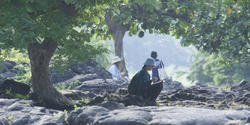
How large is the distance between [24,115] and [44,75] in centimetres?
295

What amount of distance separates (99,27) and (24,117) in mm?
8971

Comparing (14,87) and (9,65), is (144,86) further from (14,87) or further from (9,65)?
(9,65)

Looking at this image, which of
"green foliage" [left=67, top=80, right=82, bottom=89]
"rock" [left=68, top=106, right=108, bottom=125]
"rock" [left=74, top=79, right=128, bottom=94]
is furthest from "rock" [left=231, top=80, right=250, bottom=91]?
"rock" [left=68, top=106, right=108, bottom=125]

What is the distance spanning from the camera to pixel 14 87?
1310cm

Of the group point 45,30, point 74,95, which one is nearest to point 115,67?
point 74,95

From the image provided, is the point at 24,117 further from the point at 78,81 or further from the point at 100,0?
the point at 78,81

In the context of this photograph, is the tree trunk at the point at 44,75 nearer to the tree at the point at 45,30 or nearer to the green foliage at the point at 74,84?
the tree at the point at 45,30

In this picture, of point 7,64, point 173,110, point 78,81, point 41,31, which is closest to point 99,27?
point 78,81

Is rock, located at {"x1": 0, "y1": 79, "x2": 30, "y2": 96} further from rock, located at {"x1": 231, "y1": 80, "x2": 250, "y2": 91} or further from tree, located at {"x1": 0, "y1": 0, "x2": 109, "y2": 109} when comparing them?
rock, located at {"x1": 231, "y1": 80, "x2": 250, "y2": 91}

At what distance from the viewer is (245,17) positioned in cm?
1867

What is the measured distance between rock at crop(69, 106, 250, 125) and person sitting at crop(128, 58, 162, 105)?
3.08 metres

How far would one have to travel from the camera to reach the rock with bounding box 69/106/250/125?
7281 millimetres

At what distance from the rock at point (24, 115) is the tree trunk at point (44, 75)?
903mm

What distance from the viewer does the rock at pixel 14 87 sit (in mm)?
12984
